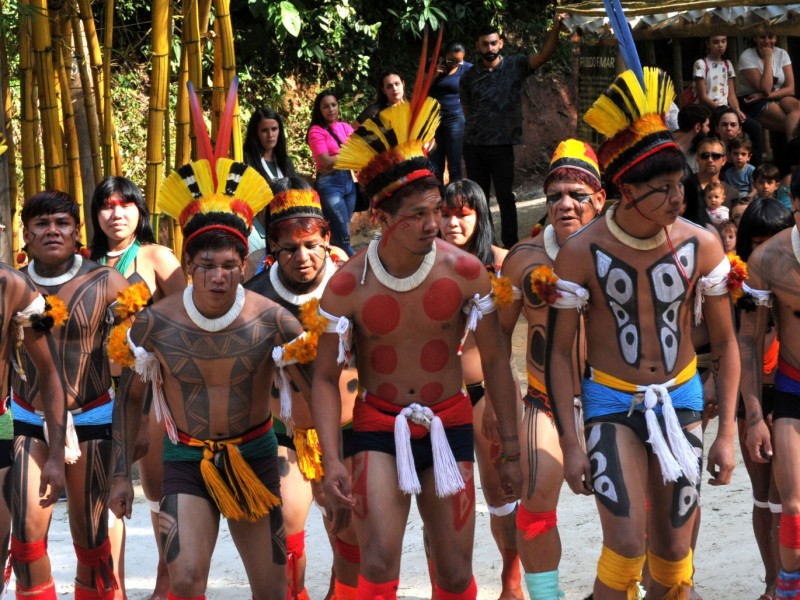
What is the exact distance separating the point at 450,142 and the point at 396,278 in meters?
8.21

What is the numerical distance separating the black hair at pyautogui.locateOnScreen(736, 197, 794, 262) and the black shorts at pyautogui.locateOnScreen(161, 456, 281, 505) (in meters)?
2.67

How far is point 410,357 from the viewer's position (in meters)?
4.68

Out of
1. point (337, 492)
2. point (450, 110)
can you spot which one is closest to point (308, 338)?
point (337, 492)

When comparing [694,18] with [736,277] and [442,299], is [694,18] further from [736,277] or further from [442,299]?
[442,299]

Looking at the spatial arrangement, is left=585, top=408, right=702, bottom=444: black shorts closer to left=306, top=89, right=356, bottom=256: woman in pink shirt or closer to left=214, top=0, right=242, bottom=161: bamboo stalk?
left=214, top=0, right=242, bottom=161: bamboo stalk

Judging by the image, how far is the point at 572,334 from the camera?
15.3ft

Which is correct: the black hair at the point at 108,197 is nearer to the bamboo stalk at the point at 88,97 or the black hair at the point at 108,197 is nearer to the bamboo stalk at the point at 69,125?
the bamboo stalk at the point at 69,125

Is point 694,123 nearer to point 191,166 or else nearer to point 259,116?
point 259,116

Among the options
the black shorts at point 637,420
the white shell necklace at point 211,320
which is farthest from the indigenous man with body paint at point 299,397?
the black shorts at point 637,420

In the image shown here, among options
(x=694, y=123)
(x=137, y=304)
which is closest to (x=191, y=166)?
(x=137, y=304)

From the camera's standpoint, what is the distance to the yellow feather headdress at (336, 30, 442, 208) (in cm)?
462

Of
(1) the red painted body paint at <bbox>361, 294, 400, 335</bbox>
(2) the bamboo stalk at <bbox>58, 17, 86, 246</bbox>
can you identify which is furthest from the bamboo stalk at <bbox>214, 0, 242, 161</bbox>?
(1) the red painted body paint at <bbox>361, 294, 400, 335</bbox>

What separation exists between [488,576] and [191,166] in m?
2.75

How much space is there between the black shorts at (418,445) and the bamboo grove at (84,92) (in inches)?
133
